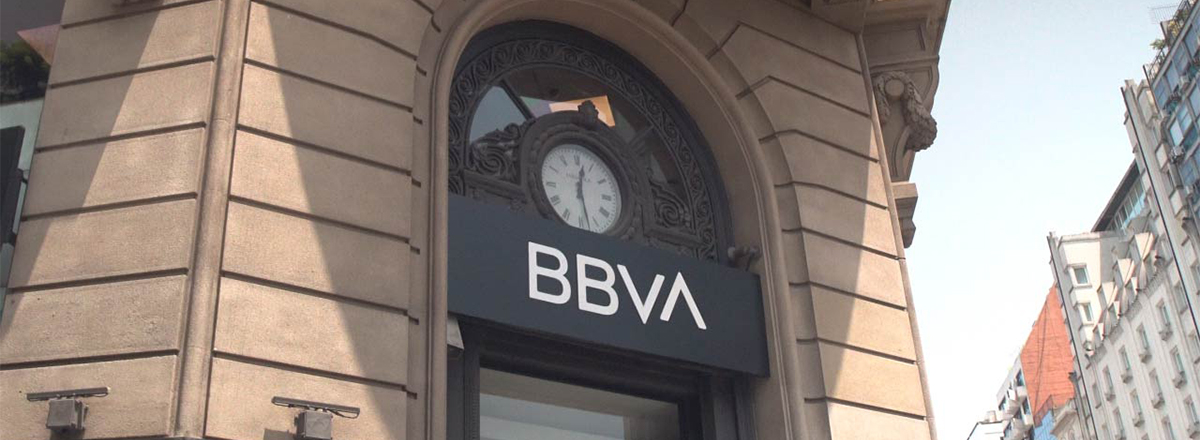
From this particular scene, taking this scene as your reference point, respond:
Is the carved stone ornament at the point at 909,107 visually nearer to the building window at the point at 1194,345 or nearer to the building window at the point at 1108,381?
the building window at the point at 1194,345

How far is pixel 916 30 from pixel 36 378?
10.9 metres

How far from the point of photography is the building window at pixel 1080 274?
82.4 metres

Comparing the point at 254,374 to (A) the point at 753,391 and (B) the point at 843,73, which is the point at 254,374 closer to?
(A) the point at 753,391

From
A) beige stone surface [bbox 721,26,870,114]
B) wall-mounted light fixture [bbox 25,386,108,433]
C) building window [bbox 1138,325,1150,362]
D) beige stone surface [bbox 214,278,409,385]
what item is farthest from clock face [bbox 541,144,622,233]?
building window [bbox 1138,325,1150,362]

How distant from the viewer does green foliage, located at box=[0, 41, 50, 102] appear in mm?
8992

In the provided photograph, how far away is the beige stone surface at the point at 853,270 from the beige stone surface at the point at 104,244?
6.19 m

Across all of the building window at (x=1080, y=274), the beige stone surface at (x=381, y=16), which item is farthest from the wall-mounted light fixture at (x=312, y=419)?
the building window at (x=1080, y=274)

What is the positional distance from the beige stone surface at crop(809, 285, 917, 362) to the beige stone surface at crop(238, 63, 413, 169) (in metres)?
4.52

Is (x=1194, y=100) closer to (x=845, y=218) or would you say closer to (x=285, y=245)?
(x=845, y=218)

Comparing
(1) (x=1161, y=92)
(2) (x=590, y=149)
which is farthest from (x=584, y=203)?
(1) (x=1161, y=92)

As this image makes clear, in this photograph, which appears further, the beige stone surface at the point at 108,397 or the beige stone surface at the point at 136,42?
the beige stone surface at the point at 136,42

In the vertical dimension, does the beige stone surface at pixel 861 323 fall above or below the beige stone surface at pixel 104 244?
above

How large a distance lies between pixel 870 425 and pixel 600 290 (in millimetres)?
3002

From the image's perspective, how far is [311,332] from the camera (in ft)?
26.3
